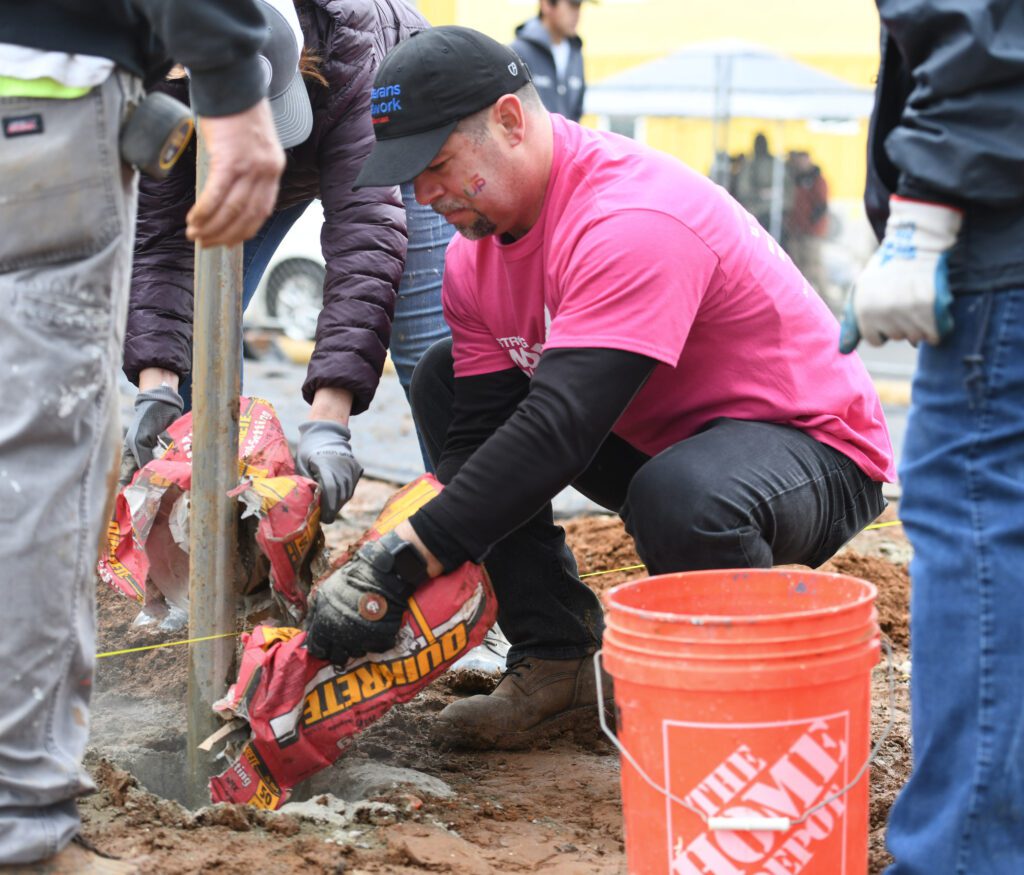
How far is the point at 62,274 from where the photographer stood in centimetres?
203

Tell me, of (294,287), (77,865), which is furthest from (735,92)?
(77,865)

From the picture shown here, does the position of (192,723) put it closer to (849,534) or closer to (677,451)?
(677,451)

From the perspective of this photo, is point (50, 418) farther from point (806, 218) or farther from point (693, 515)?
point (806, 218)

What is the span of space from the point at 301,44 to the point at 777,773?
74.4 inches

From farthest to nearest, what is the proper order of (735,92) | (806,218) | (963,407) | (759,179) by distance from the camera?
(806,218) < (759,179) < (735,92) < (963,407)

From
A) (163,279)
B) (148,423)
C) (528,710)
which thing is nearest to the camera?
(528,710)

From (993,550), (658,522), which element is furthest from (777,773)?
(658,522)

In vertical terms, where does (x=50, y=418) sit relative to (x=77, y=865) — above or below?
above

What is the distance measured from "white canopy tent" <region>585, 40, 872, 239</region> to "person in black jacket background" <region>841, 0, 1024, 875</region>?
8.93m

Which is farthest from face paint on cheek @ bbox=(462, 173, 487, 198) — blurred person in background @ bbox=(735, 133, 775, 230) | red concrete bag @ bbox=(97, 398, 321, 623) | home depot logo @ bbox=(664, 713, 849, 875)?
blurred person in background @ bbox=(735, 133, 775, 230)

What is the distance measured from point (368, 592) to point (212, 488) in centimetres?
46

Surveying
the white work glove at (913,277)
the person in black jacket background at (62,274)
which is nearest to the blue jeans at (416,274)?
the person in black jacket background at (62,274)

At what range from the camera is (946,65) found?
1.87 m

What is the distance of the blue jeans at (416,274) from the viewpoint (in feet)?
12.5
